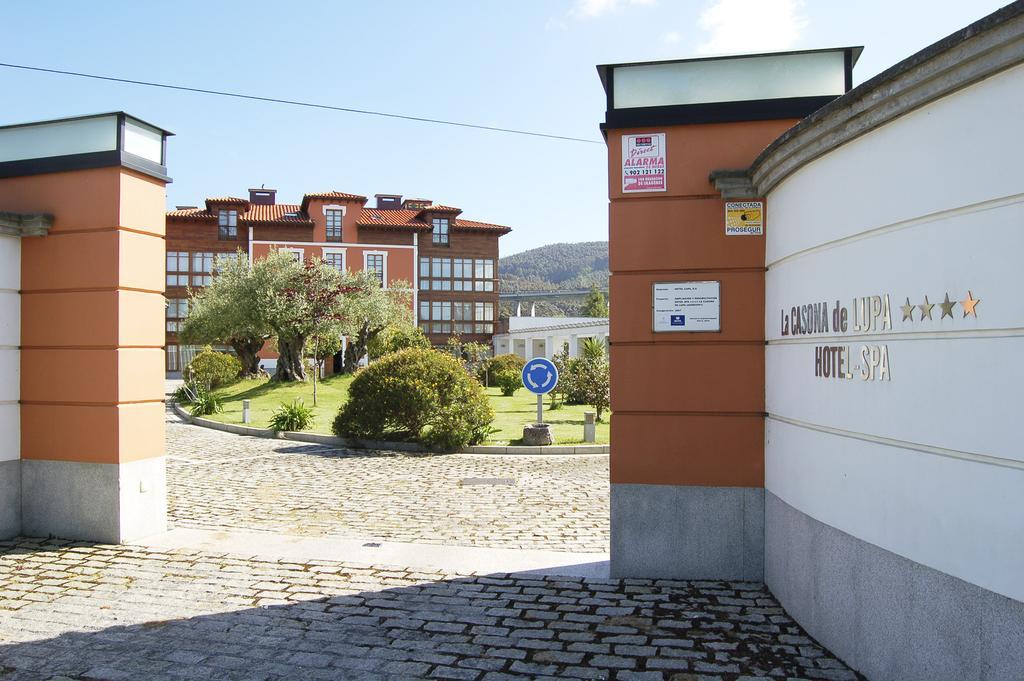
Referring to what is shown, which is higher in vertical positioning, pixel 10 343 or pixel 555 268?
pixel 555 268

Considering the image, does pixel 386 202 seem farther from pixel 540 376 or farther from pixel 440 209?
pixel 540 376

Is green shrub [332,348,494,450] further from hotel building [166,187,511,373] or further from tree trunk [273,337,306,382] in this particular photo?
hotel building [166,187,511,373]

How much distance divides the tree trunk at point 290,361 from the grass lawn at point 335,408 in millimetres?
1005

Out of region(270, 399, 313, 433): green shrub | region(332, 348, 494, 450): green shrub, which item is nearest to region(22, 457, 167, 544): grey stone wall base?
region(332, 348, 494, 450): green shrub

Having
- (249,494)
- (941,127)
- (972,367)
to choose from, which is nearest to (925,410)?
(972,367)

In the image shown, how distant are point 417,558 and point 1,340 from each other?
441cm

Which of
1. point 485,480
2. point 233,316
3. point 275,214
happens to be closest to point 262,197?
point 275,214

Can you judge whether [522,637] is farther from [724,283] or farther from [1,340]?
[1,340]

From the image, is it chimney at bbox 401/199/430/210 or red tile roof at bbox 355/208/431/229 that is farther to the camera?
chimney at bbox 401/199/430/210

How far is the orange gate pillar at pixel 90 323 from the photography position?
700 centimetres

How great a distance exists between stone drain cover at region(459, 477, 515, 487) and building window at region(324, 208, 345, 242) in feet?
162

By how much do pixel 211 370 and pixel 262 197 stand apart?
31491 millimetres

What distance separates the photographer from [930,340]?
3447mm

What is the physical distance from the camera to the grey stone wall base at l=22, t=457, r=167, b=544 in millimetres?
7082
